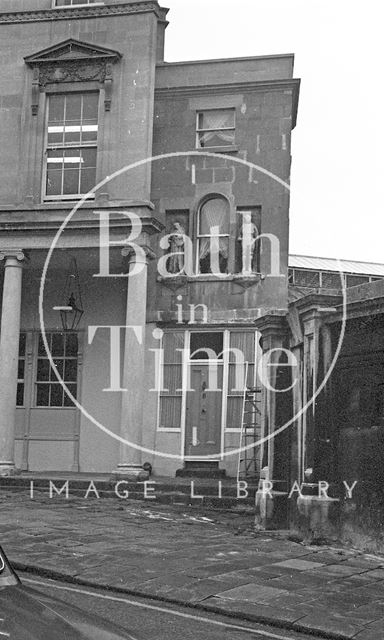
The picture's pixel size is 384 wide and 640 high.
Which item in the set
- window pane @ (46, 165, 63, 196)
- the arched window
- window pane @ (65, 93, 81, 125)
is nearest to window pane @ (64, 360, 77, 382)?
the arched window

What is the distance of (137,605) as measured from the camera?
23.0ft

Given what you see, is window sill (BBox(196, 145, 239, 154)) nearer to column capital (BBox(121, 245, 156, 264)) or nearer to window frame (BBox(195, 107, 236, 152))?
window frame (BBox(195, 107, 236, 152))

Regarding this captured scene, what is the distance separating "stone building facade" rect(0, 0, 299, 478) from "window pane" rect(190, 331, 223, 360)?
0.03 metres

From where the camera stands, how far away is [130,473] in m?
16.4

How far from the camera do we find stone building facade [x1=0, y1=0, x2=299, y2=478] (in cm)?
1848

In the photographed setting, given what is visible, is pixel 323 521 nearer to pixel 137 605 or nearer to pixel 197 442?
pixel 137 605

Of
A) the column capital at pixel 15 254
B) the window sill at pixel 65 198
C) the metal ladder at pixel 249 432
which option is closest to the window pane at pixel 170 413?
the metal ladder at pixel 249 432

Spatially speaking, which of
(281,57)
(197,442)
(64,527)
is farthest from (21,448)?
(281,57)

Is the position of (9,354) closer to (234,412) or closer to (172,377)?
(172,377)

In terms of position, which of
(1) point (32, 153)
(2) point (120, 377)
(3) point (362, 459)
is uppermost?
(1) point (32, 153)

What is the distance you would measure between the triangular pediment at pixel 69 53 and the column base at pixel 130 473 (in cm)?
896

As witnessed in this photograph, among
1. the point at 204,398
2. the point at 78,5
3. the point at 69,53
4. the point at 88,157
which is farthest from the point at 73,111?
the point at 204,398

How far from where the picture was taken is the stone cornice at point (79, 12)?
18828mm

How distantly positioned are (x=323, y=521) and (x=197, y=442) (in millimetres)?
8546
